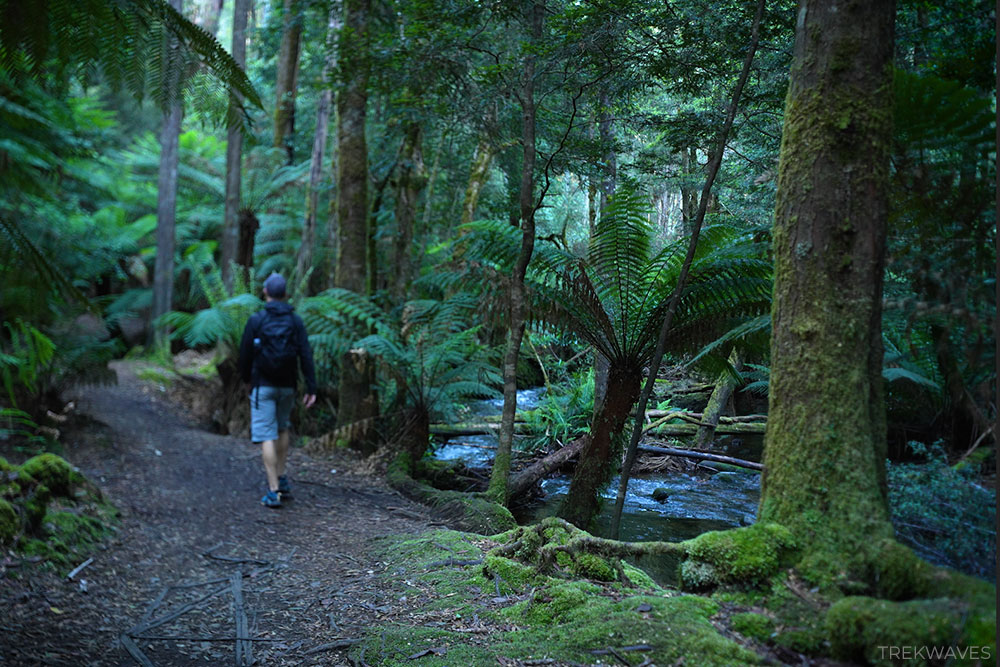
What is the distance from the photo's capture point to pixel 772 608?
6.08ft

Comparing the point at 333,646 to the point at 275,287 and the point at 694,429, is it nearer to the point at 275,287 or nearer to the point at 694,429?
the point at 694,429

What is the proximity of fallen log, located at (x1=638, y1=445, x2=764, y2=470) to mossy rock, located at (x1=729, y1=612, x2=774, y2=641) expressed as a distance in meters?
1.53

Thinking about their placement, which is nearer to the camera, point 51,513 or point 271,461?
point 51,513

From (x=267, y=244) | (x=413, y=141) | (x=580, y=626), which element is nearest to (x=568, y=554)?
(x=580, y=626)

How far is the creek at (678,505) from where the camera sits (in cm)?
295

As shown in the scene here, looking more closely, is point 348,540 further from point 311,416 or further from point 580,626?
point 311,416

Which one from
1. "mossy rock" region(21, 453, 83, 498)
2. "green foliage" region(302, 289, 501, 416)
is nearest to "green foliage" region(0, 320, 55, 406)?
"mossy rock" region(21, 453, 83, 498)

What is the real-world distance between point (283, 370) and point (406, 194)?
9.11ft

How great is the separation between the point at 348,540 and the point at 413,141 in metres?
4.36

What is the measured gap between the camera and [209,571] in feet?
12.2

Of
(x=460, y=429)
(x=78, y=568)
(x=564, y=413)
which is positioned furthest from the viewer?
(x=460, y=429)

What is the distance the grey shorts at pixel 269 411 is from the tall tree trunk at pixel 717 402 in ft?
10.5

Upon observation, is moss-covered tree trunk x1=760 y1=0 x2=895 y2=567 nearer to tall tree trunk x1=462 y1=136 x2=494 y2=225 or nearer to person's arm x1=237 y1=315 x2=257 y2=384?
person's arm x1=237 y1=315 x2=257 y2=384

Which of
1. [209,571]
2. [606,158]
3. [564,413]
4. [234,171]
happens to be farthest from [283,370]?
[234,171]
